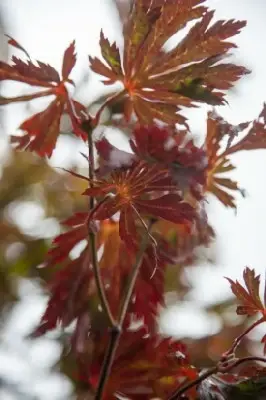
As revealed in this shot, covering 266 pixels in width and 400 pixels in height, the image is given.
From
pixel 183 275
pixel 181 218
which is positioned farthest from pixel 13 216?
pixel 181 218

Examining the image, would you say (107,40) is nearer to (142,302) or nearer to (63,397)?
(142,302)

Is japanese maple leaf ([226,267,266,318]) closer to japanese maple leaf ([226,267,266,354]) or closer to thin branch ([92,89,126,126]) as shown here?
japanese maple leaf ([226,267,266,354])

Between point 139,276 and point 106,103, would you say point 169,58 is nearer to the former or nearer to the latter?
point 106,103

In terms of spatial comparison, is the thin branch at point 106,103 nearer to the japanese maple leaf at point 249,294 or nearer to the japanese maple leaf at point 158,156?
the japanese maple leaf at point 158,156

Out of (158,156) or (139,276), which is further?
(139,276)

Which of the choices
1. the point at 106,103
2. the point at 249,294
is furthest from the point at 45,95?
the point at 249,294

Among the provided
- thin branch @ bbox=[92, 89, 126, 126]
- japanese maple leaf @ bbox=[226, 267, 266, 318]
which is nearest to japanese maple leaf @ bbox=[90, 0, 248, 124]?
thin branch @ bbox=[92, 89, 126, 126]
